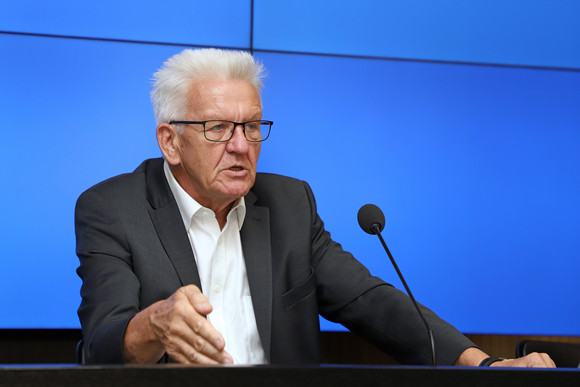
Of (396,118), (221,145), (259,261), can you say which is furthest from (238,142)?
(396,118)

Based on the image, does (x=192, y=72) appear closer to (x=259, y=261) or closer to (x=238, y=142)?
(x=238, y=142)

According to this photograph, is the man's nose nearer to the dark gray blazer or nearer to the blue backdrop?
the dark gray blazer

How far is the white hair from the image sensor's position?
1.73 meters

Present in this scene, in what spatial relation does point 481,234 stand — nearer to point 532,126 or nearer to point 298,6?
point 532,126

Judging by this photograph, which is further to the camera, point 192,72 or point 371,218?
point 192,72

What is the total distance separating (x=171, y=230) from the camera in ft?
5.45

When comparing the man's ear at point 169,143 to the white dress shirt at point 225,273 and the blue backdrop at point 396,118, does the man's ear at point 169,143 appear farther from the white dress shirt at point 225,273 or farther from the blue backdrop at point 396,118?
the blue backdrop at point 396,118

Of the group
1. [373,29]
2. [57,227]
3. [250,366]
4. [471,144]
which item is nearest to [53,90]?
[57,227]

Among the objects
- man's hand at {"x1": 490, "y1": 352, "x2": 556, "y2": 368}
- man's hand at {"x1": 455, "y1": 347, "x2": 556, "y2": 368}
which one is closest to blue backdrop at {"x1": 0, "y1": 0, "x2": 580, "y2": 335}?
man's hand at {"x1": 455, "y1": 347, "x2": 556, "y2": 368}

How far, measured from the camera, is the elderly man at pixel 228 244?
158cm

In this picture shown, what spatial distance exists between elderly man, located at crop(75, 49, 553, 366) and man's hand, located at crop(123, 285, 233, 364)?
1.14ft

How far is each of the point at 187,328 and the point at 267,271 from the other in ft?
2.21

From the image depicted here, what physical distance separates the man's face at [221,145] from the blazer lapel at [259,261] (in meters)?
0.13

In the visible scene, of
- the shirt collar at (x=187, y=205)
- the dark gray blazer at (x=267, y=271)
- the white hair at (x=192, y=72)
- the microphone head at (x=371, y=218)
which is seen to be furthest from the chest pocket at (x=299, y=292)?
the white hair at (x=192, y=72)
